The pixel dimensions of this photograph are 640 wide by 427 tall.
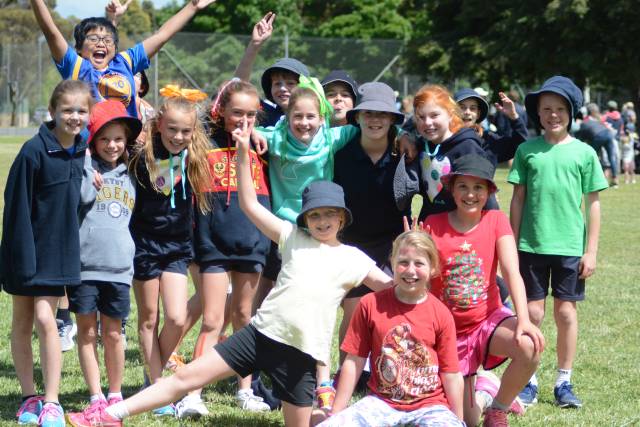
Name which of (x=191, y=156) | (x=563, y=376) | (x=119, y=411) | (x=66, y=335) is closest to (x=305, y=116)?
(x=191, y=156)

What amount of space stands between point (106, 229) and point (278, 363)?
1.18 meters

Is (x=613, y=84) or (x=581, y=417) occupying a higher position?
(x=613, y=84)

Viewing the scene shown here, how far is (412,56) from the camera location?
1260 inches

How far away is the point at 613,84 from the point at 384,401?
94.9 feet

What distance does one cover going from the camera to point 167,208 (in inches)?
202

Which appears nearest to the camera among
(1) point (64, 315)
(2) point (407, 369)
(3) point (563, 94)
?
(2) point (407, 369)

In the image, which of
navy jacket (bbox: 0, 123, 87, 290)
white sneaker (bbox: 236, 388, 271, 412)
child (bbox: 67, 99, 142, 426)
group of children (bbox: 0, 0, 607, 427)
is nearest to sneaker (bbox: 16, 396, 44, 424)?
group of children (bbox: 0, 0, 607, 427)

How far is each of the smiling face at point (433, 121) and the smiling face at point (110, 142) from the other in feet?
5.33

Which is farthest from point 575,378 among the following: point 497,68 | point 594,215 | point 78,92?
point 497,68

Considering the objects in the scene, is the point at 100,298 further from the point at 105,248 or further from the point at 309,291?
the point at 309,291

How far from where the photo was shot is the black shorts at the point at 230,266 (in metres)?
5.16

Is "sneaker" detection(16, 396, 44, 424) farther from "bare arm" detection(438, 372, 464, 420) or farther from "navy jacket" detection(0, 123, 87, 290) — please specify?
"bare arm" detection(438, 372, 464, 420)

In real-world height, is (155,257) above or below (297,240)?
below

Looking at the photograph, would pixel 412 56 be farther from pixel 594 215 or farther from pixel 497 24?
pixel 594 215
